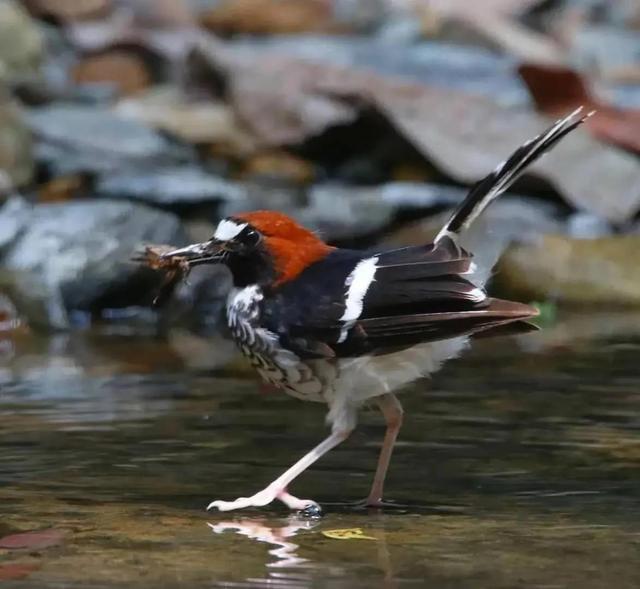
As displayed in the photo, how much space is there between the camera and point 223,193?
10633 millimetres

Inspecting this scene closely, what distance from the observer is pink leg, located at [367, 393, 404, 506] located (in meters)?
4.73

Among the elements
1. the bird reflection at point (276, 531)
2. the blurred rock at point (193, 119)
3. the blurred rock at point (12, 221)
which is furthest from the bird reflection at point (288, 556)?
the blurred rock at point (193, 119)

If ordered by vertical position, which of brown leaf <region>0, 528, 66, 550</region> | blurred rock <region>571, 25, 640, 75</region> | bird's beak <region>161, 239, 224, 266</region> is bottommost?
brown leaf <region>0, 528, 66, 550</region>

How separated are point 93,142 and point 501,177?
734 cm

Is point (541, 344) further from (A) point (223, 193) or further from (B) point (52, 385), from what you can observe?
(A) point (223, 193)

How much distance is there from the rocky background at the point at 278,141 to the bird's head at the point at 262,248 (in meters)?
4.09

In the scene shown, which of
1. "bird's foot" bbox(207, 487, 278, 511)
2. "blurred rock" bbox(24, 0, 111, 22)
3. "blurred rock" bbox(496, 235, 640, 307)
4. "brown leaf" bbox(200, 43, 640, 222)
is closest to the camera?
"bird's foot" bbox(207, 487, 278, 511)

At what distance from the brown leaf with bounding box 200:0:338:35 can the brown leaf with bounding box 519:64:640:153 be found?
189 inches

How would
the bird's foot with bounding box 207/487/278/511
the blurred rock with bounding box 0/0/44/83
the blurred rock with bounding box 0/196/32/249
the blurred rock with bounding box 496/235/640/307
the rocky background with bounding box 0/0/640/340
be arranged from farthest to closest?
the blurred rock with bounding box 0/0/44/83 < the blurred rock with bounding box 0/196/32/249 < the rocky background with bounding box 0/0/640/340 < the blurred rock with bounding box 496/235/640/307 < the bird's foot with bounding box 207/487/278/511

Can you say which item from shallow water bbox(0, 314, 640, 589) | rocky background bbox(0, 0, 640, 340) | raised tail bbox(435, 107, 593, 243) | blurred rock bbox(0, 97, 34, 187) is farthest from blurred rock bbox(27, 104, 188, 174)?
raised tail bbox(435, 107, 593, 243)

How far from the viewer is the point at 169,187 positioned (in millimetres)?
10688

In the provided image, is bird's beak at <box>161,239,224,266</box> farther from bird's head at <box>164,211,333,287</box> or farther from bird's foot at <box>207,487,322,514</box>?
bird's foot at <box>207,487,322,514</box>

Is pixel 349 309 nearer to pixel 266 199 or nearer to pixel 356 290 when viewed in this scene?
pixel 356 290

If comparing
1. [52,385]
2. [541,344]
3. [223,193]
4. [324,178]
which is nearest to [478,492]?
[52,385]
